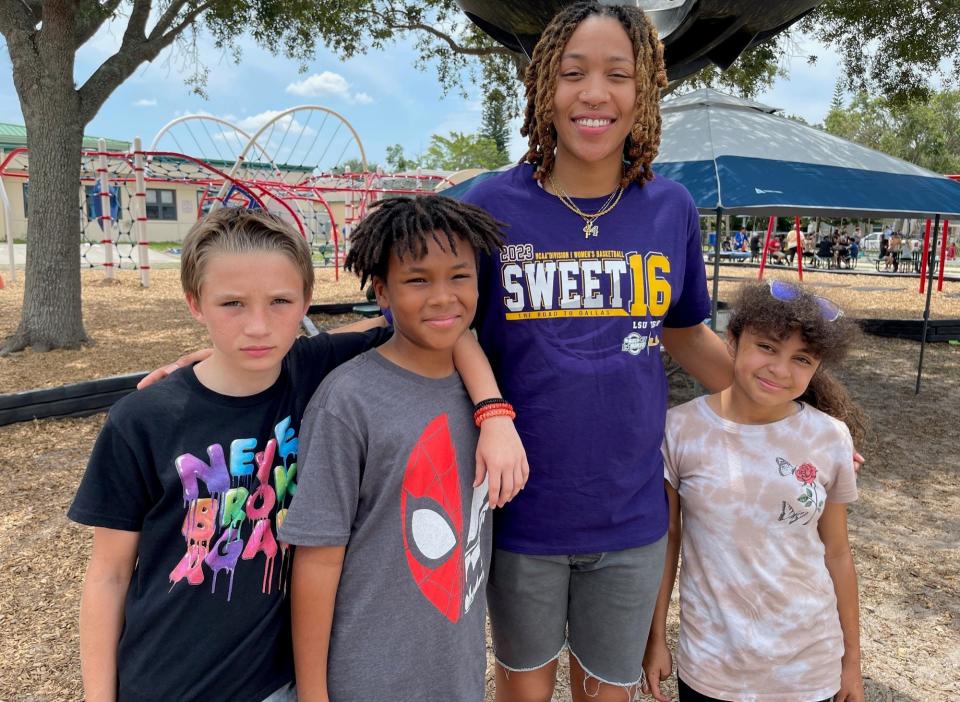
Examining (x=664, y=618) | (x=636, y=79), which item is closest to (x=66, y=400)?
(x=664, y=618)

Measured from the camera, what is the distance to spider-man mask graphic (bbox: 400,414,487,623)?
1237 millimetres

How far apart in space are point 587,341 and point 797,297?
561 mm

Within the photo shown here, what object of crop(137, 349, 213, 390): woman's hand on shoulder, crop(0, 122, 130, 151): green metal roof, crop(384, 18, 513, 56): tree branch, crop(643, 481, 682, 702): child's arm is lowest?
crop(643, 481, 682, 702): child's arm

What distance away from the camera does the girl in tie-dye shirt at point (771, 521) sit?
4.98 ft

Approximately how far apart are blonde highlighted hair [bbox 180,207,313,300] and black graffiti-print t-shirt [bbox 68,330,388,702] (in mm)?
204

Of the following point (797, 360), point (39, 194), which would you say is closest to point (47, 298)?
point (39, 194)

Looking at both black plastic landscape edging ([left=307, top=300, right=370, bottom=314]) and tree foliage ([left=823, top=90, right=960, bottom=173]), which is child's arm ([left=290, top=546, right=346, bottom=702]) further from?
tree foliage ([left=823, top=90, right=960, bottom=173])

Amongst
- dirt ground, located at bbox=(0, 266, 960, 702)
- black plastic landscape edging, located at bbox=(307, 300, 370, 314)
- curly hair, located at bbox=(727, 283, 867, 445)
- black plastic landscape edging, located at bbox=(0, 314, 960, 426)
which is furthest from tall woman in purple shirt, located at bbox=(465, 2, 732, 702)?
black plastic landscape edging, located at bbox=(307, 300, 370, 314)

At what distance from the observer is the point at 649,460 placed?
58.2 inches

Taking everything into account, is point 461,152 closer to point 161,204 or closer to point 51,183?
point 161,204

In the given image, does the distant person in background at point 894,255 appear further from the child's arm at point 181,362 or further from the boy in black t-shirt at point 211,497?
the boy in black t-shirt at point 211,497

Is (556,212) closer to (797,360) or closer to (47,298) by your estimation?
(797,360)

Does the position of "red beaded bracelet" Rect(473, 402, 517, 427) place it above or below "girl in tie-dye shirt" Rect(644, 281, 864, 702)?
above

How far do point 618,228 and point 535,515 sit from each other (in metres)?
0.66
